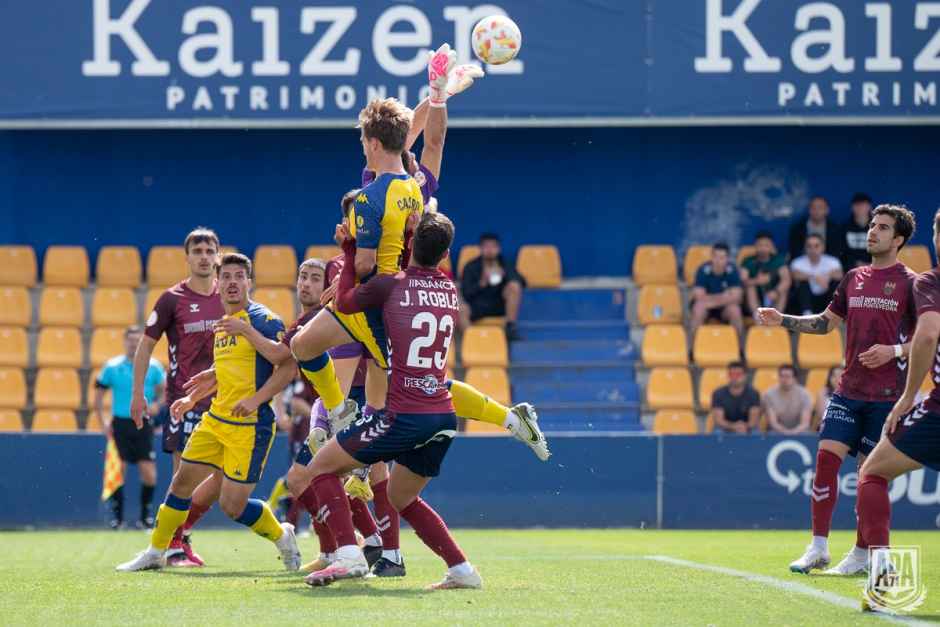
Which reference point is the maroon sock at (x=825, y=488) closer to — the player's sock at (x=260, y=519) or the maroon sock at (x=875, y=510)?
the maroon sock at (x=875, y=510)

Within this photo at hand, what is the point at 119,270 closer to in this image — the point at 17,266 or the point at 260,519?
the point at 17,266

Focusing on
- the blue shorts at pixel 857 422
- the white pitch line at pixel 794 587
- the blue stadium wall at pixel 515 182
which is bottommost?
the white pitch line at pixel 794 587

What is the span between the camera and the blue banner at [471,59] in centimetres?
1823

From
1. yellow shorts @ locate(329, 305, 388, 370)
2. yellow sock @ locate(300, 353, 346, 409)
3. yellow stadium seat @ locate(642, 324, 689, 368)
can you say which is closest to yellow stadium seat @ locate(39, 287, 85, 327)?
yellow stadium seat @ locate(642, 324, 689, 368)

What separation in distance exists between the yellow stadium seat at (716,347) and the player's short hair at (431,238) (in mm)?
11308

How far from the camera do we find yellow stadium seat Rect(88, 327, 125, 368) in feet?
62.4

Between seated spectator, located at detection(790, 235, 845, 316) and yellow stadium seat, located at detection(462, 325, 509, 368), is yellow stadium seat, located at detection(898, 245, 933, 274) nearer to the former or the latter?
seated spectator, located at detection(790, 235, 845, 316)

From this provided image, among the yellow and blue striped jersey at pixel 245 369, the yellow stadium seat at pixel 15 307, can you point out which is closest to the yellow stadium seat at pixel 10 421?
the yellow stadium seat at pixel 15 307

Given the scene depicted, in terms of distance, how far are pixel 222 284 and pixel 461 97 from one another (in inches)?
352

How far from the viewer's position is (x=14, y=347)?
19.1 meters

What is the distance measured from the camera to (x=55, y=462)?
54.8 feet

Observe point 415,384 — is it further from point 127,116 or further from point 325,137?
point 325,137

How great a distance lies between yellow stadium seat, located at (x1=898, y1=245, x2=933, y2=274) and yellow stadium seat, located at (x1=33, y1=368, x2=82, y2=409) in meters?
10.4

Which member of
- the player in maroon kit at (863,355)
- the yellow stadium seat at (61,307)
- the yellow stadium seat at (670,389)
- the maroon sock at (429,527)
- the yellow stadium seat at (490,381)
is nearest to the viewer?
the maroon sock at (429,527)
